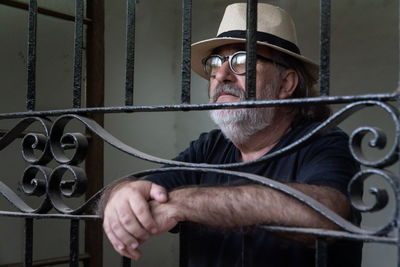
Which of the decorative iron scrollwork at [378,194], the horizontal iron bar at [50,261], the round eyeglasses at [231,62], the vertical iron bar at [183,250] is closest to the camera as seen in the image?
the decorative iron scrollwork at [378,194]

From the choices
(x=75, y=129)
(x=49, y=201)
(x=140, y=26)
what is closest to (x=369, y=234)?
(x=49, y=201)

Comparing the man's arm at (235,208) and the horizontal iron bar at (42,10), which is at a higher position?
the horizontal iron bar at (42,10)

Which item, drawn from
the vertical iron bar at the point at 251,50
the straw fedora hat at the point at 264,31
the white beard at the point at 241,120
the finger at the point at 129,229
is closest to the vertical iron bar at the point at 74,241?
the finger at the point at 129,229

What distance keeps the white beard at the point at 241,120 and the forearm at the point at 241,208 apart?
108 cm

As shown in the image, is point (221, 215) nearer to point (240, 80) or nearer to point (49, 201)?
point (49, 201)

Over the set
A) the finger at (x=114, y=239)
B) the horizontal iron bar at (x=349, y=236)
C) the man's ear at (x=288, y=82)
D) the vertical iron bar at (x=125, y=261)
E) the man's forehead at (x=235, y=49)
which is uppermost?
the man's forehead at (x=235, y=49)

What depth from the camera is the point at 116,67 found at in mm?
5258

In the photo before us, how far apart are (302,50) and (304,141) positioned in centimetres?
445

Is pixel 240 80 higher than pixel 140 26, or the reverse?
pixel 140 26

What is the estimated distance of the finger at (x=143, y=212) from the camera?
1.12 metres

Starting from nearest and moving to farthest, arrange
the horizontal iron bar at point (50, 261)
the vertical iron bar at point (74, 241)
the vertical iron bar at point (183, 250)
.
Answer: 1. the vertical iron bar at point (183, 250)
2. the vertical iron bar at point (74, 241)
3. the horizontal iron bar at point (50, 261)

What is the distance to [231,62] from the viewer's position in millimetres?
2238

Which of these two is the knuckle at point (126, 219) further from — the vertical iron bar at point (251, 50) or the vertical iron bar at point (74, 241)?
the vertical iron bar at point (251, 50)

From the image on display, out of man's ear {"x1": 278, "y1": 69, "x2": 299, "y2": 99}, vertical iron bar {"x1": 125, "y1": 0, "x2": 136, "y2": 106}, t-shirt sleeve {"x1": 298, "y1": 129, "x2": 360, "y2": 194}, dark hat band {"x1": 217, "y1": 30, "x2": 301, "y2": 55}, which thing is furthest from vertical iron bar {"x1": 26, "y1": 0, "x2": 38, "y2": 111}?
man's ear {"x1": 278, "y1": 69, "x2": 299, "y2": 99}
